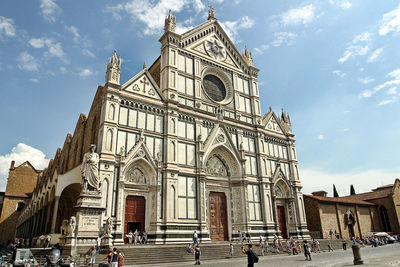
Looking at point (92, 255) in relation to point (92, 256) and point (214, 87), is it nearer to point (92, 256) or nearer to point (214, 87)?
point (92, 256)

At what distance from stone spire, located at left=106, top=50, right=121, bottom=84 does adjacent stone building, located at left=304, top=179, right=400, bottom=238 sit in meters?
24.2

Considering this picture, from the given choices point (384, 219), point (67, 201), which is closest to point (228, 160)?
point (67, 201)

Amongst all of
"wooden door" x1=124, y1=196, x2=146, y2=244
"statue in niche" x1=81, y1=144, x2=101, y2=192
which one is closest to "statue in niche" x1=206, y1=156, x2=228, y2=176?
"wooden door" x1=124, y1=196, x2=146, y2=244

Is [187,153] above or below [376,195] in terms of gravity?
above

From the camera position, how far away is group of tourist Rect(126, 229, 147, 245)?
1933cm

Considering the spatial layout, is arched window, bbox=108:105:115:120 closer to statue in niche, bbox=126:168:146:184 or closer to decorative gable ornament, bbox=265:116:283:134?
statue in niche, bbox=126:168:146:184

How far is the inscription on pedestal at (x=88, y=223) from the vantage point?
52.5 ft

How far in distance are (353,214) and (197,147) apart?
78.2ft

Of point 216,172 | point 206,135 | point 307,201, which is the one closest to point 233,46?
point 206,135

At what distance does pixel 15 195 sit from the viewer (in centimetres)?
4997

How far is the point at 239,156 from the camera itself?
27281 millimetres

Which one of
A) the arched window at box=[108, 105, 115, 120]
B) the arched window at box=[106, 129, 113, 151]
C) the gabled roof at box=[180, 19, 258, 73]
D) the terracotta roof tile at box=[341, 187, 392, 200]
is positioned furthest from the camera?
the terracotta roof tile at box=[341, 187, 392, 200]

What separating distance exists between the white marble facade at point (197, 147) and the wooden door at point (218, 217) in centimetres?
9

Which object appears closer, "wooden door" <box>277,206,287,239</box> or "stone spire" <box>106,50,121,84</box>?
"stone spire" <box>106,50,121,84</box>
